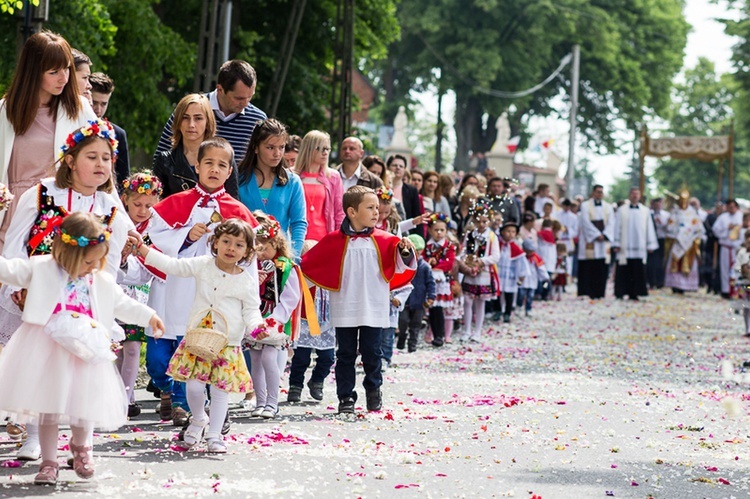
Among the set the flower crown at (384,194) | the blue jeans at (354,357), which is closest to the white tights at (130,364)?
the blue jeans at (354,357)

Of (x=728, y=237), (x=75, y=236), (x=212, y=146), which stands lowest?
(x=75, y=236)

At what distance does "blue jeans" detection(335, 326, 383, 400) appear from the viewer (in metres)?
10.0

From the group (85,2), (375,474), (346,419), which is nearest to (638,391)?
(346,419)

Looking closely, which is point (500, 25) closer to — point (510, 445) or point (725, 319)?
point (725, 319)

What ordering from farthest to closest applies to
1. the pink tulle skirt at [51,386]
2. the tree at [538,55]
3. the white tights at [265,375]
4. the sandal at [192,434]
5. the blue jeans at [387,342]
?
the tree at [538,55] → the blue jeans at [387,342] → the white tights at [265,375] → the sandal at [192,434] → the pink tulle skirt at [51,386]

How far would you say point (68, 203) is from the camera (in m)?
7.28

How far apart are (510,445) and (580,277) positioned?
877 inches

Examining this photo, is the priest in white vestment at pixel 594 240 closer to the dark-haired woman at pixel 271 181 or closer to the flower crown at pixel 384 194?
the flower crown at pixel 384 194

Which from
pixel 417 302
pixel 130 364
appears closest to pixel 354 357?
pixel 130 364

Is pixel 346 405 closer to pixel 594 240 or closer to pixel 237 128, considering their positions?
pixel 237 128

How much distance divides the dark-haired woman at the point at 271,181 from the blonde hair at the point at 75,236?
11.3 ft

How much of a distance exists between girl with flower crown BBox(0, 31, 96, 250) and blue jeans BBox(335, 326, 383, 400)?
2.91 m

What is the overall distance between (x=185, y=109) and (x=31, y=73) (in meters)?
1.55

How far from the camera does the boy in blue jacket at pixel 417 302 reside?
15.3m
